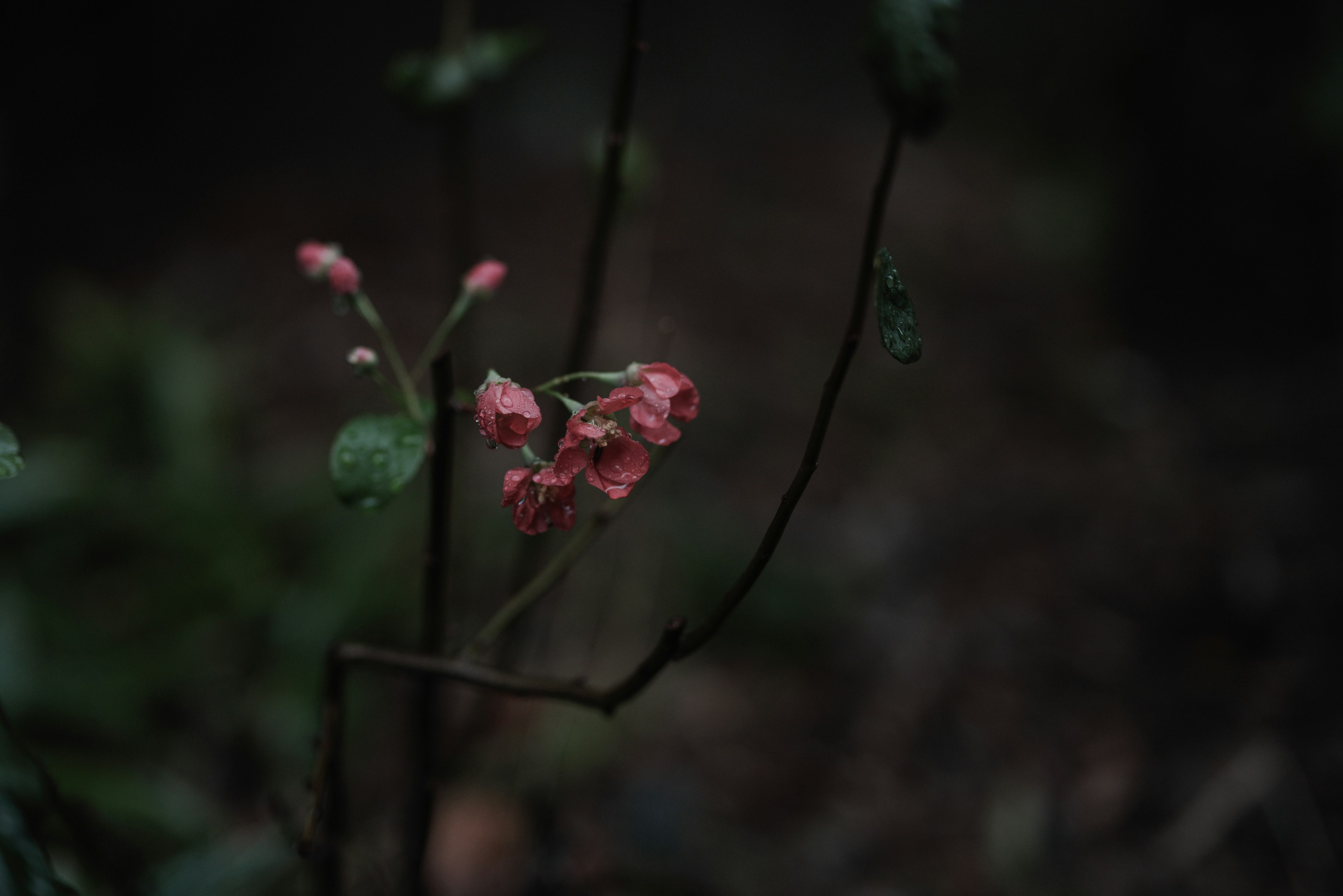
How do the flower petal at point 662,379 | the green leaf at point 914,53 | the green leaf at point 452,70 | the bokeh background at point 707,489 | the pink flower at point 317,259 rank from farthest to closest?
the bokeh background at point 707,489 < the green leaf at point 452,70 < the pink flower at point 317,259 < the flower petal at point 662,379 < the green leaf at point 914,53

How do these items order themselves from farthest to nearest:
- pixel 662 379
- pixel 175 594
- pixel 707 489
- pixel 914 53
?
pixel 707 489, pixel 175 594, pixel 662 379, pixel 914 53

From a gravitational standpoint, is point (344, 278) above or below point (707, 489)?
above

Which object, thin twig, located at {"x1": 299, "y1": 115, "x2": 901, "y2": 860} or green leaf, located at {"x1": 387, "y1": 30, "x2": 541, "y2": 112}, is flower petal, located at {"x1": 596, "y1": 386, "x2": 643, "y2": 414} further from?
green leaf, located at {"x1": 387, "y1": 30, "x2": 541, "y2": 112}

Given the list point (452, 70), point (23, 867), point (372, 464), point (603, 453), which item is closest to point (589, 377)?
point (603, 453)

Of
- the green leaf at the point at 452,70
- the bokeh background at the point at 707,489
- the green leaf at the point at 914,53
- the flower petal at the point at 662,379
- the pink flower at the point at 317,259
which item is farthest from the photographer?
the bokeh background at the point at 707,489

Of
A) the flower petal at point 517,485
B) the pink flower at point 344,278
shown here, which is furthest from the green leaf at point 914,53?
the pink flower at point 344,278

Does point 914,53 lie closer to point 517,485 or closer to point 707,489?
point 517,485

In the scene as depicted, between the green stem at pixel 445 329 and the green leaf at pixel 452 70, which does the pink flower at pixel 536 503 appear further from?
the green leaf at pixel 452 70
